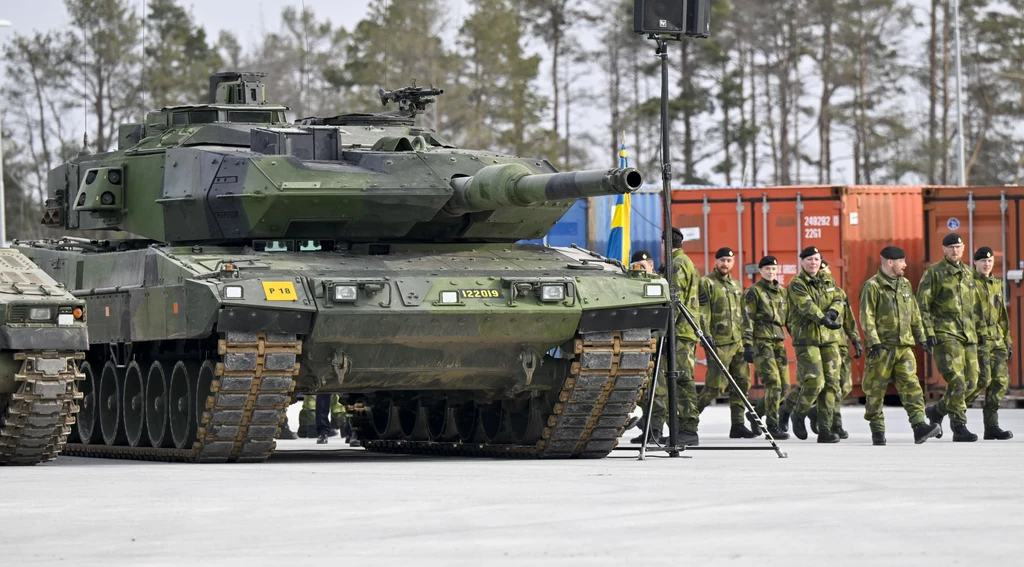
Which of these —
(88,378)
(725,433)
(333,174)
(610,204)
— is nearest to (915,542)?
(333,174)

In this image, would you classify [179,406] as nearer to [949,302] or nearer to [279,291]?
[279,291]

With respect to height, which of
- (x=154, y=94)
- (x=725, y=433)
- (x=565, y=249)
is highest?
(x=154, y=94)

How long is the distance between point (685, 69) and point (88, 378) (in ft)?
123

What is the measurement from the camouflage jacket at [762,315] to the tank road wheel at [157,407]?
6395 mm

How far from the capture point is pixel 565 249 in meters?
17.2

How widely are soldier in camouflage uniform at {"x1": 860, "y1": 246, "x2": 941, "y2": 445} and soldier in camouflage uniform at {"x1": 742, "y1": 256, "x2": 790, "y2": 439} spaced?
132cm

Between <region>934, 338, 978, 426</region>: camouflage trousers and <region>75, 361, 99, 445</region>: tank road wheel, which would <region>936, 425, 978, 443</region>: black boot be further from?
<region>75, 361, 99, 445</region>: tank road wheel

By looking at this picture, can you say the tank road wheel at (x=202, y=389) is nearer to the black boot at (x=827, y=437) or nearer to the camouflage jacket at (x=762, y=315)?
the black boot at (x=827, y=437)

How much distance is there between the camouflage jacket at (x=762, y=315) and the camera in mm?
19906

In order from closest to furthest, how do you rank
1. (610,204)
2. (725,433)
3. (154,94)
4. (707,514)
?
(707,514), (725,433), (610,204), (154,94)

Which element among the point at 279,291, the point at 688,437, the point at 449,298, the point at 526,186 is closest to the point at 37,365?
the point at 279,291

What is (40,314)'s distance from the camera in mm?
14781

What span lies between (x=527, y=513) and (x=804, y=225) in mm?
16972

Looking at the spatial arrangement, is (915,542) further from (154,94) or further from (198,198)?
(154,94)
